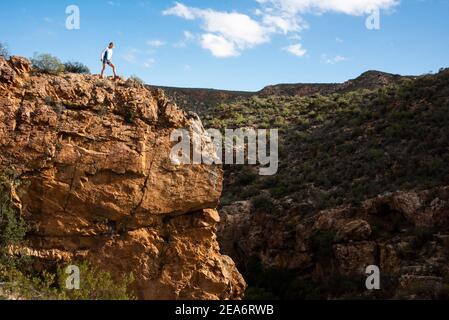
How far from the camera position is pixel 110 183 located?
9062 millimetres

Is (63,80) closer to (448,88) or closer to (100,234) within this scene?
(100,234)

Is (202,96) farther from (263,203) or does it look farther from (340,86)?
(263,203)

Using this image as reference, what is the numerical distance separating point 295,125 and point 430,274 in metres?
18.7

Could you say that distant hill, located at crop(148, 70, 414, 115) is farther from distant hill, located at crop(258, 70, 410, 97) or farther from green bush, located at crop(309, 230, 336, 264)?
green bush, located at crop(309, 230, 336, 264)

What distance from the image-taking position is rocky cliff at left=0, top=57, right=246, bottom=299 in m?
8.77

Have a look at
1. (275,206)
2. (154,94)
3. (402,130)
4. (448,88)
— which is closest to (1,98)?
(154,94)

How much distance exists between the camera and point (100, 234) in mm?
9078

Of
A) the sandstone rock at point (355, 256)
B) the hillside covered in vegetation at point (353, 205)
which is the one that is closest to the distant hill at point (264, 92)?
the hillside covered in vegetation at point (353, 205)

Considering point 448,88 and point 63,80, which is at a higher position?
point 448,88

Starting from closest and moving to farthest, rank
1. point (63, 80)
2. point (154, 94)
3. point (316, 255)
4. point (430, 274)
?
point (63, 80), point (154, 94), point (430, 274), point (316, 255)

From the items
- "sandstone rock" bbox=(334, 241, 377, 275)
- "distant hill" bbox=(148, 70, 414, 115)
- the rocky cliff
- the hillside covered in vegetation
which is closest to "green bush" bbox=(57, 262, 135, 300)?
the rocky cliff

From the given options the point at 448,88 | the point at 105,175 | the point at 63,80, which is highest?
the point at 448,88

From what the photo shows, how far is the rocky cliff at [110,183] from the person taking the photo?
8773 mm

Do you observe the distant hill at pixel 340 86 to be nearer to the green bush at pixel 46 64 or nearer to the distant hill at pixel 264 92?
the distant hill at pixel 264 92
